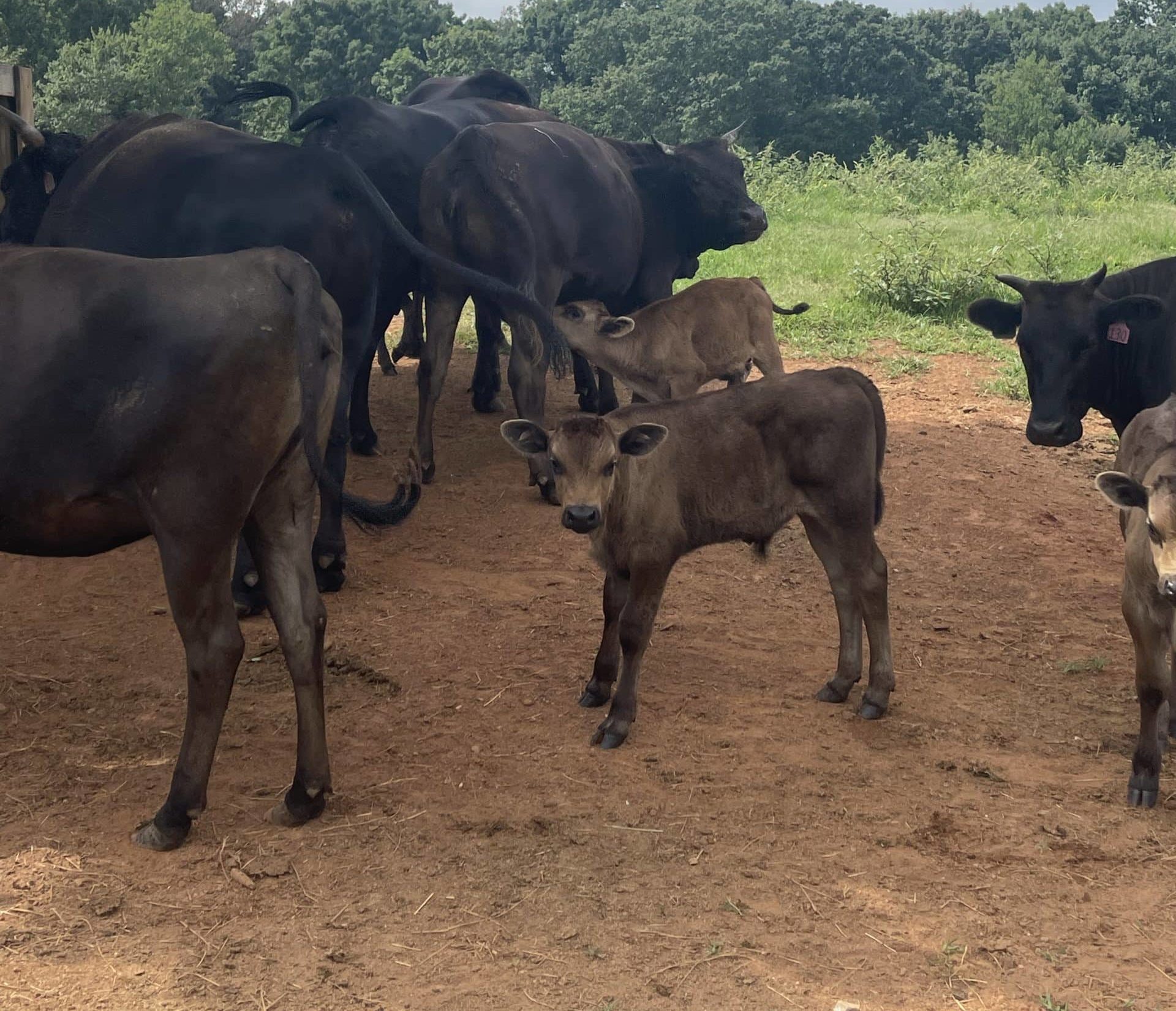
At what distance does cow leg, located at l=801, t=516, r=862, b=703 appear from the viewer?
6184 millimetres

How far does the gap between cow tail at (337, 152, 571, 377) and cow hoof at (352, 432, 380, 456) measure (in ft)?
8.78

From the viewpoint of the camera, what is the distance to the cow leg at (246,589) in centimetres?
707

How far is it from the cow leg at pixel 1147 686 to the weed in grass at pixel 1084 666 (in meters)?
1.29

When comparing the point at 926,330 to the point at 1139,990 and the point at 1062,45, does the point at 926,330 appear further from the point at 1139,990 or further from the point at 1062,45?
the point at 1062,45

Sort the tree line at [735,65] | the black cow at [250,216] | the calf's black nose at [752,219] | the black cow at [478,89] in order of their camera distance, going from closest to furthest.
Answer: the black cow at [250,216]
the calf's black nose at [752,219]
the black cow at [478,89]
the tree line at [735,65]

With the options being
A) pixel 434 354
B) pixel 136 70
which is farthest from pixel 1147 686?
pixel 136 70

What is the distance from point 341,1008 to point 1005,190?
2302 cm

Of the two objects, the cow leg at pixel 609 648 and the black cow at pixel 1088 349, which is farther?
the black cow at pixel 1088 349

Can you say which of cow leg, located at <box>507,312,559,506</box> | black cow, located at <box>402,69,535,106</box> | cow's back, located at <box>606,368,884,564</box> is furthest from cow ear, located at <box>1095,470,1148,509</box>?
black cow, located at <box>402,69,535,106</box>

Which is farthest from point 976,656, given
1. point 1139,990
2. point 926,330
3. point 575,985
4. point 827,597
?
point 926,330

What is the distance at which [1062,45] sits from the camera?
183 ft

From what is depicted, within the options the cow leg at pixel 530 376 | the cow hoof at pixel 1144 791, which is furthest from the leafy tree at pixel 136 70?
the cow hoof at pixel 1144 791

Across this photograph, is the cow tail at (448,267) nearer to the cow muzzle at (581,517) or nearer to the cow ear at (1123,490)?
the cow muzzle at (581,517)

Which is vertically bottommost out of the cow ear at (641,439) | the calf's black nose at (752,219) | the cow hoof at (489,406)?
the cow hoof at (489,406)
